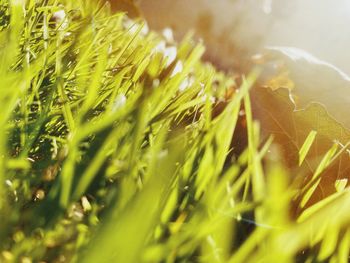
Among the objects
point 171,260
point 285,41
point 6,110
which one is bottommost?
point 285,41

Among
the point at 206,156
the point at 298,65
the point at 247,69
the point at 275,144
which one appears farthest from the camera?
the point at 247,69

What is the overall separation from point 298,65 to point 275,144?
1.44 ft

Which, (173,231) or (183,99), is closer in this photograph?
(173,231)

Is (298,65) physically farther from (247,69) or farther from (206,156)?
(206,156)

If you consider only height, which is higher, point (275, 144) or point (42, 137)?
point (42, 137)

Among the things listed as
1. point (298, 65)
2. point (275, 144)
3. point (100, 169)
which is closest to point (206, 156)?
point (100, 169)

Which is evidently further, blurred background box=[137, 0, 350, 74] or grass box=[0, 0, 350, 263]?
blurred background box=[137, 0, 350, 74]

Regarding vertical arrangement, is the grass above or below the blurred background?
above

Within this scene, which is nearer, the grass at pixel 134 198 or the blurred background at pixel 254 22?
the grass at pixel 134 198

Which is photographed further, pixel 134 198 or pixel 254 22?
pixel 254 22

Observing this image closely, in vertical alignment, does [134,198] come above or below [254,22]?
above

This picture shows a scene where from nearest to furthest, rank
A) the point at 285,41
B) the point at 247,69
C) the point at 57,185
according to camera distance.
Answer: the point at 57,185 < the point at 247,69 < the point at 285,41

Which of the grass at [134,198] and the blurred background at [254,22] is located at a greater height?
the grass at [134,198]

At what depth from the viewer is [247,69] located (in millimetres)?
1785
